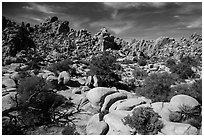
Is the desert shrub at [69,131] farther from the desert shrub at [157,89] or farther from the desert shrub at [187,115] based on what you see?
the desert shrub at [157,89]

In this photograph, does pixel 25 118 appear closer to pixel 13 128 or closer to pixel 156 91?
pixel 13 128

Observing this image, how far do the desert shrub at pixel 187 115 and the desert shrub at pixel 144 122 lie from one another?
0.84 m

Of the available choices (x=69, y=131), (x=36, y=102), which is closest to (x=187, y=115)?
(x=69, y=131)

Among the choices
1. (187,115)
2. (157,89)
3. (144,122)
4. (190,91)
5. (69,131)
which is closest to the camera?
(144,122)

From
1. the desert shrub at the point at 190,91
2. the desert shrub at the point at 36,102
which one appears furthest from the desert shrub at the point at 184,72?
the desert shrub at the point at 36,102

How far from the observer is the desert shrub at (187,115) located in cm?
709

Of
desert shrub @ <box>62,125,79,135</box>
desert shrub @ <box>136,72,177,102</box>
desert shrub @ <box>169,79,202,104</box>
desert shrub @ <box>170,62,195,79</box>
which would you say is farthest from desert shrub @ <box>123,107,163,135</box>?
desert shrub @ <box>170,62,195,79</box>

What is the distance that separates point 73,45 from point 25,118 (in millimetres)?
36295

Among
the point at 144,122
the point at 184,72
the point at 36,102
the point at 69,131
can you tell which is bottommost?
the point at 69,131

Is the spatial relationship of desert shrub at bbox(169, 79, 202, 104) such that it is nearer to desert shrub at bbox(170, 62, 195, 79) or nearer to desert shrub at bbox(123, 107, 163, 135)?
desert shrub at bbox(123, 107, 163, 135)

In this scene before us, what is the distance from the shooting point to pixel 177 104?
7.79 meters

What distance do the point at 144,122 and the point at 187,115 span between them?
2.21 m

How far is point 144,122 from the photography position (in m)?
6.71

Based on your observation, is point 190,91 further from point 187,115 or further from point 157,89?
point 187,115
